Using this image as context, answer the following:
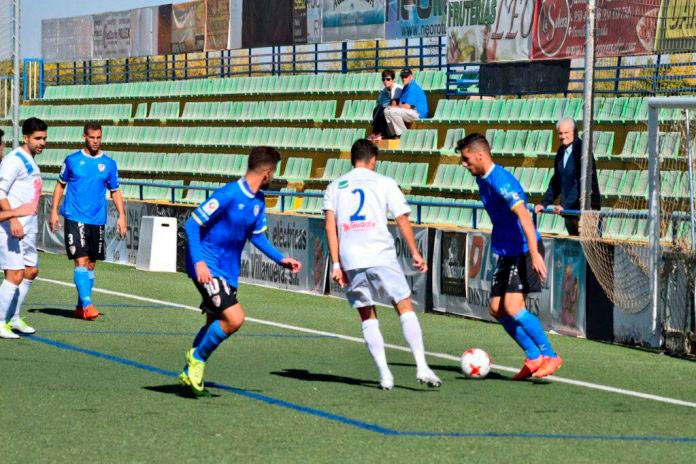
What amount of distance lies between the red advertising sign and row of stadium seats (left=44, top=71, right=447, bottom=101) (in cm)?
458

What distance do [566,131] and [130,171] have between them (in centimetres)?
2210

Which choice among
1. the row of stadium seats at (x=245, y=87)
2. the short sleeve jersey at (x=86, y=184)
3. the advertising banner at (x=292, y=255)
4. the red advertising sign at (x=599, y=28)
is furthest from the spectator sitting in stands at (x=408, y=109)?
the short sleeve jersey at (x=86, y=184)

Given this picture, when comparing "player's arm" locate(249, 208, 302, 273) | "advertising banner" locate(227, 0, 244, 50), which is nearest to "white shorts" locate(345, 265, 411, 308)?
"player's arm" locate(249, 208, 302, 273)

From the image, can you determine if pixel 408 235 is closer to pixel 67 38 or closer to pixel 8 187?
pixel 8 187

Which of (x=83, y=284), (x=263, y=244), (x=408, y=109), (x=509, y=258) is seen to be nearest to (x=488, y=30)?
(x=408, y=109)

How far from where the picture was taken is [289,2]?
32750 millimetres

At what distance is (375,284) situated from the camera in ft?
33.5

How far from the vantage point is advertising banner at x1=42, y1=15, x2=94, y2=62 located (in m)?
42.9

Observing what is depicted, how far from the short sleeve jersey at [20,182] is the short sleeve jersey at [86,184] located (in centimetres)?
169

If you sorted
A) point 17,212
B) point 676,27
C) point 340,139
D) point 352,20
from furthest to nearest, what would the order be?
1. point 352,20
2. point 340,139
3. point 676,27
4. point 17,212

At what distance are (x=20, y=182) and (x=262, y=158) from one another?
14.3 feet

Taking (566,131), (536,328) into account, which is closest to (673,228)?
(566,131)

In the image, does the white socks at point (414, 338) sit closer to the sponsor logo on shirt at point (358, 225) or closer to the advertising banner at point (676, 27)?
the sponsor logo on shirt at point (358, 225)

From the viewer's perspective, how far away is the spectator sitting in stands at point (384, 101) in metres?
24.5
